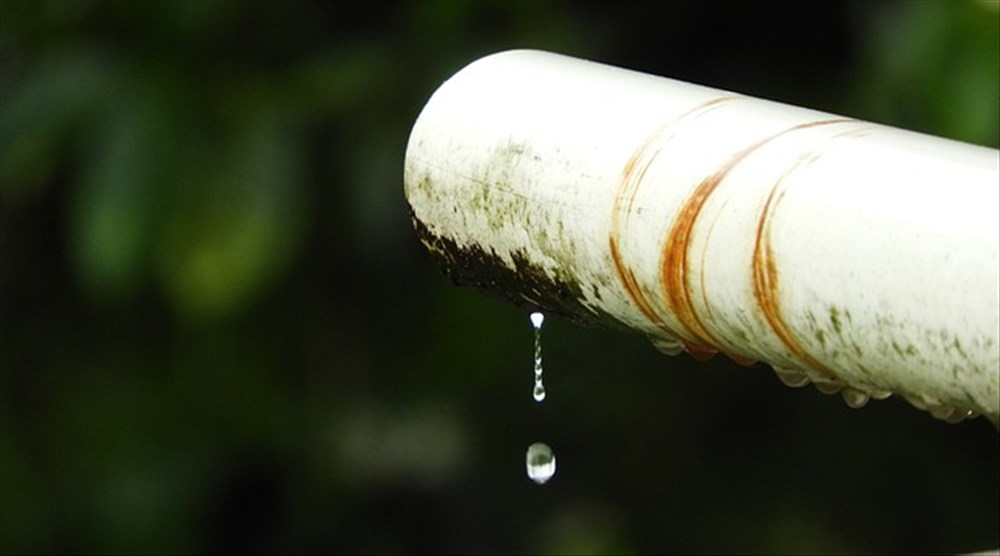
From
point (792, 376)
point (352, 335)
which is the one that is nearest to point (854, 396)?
point (792, 376)

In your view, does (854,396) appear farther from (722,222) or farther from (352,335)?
(352,335)

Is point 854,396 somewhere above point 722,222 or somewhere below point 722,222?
below

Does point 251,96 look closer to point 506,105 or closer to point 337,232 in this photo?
point 337,232

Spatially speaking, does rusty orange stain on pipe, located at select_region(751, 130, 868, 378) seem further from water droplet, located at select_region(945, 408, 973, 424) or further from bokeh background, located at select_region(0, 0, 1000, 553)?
bokeh background, located at select_region(0, 0, 1000, 553)

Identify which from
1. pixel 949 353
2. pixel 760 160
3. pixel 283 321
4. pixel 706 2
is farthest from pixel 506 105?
pixel 283 321

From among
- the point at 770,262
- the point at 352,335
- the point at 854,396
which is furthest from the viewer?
the point at 352,335

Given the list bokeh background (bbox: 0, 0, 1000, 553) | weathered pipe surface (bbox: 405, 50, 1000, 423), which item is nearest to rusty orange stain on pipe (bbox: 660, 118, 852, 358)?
weathered pipe surface (bbox: 405, 50, 1000, 423)
